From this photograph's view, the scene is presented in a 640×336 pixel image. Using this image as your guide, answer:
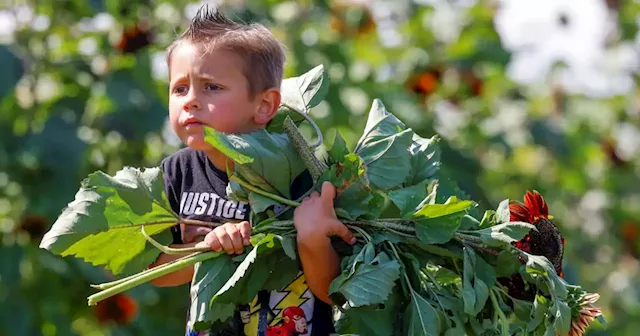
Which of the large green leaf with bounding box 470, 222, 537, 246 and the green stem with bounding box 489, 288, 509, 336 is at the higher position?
the large green leaf with bounding box 470, 222, 537, 246

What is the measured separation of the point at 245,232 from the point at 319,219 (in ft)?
0.47

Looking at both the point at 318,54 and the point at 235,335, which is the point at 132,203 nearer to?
the point at 235,335

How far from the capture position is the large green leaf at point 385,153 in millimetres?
2762

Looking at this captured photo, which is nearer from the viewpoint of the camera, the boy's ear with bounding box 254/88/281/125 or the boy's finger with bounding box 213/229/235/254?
the boy's finger with bounding box 213/229/235/254

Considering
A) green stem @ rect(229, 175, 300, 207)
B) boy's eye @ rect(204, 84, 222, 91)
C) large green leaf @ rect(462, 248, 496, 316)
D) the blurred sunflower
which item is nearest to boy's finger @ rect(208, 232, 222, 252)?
green stem @ rect(229, 175, 300, 207)

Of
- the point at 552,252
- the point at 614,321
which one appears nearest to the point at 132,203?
the point at 552,252

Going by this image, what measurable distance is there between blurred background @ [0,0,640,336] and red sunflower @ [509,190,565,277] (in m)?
1.70

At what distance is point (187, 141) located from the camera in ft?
9.07

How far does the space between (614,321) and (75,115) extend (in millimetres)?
3464

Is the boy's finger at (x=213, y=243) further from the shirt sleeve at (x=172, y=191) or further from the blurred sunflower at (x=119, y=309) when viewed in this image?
the blurred sunflower at (x=119, y=309)

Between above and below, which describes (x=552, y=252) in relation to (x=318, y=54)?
above

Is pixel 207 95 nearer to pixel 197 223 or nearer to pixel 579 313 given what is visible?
pixel 197 223

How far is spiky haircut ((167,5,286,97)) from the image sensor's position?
282cm

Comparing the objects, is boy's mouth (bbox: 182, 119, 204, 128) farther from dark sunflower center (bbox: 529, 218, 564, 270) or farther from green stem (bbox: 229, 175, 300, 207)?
dark sunflower center (bbox: 529, 218, 564, 270)
